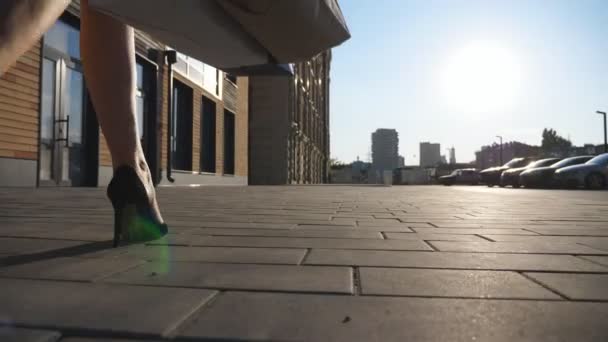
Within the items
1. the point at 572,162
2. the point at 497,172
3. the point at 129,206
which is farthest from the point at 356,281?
the point at 497,172

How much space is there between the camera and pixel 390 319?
103 centimetres

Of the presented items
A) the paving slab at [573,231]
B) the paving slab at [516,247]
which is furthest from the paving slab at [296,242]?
the paving slab at [573,231]

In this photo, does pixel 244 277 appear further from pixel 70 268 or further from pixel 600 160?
pixel 600 160

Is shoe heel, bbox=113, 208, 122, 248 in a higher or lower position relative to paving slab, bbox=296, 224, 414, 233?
higher

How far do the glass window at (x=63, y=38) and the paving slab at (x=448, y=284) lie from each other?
919cm

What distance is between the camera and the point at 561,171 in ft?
54.3

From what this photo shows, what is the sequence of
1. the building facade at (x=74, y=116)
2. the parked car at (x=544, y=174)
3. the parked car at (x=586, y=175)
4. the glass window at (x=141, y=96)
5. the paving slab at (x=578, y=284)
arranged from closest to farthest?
the paving slab at (x=578, y=284) → the building facade at (x=74, y=116) → the glass window at (x=141, y=96) → the parked car at (x=586, y=175) → the parked car at (x=544, y=174)

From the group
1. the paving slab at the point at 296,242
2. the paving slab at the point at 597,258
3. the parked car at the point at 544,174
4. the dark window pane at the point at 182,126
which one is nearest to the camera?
the paving slab at the point at 597,258

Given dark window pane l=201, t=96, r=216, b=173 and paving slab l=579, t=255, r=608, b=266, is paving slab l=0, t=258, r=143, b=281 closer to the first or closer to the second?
paving slab l=579, t=255, r=608, b=266

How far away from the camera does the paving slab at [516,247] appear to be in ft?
6.74

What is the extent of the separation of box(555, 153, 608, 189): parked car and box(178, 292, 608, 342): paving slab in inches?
680

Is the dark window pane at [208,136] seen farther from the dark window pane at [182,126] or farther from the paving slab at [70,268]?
the paving slab at [70,268]

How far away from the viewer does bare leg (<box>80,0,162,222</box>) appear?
207cm

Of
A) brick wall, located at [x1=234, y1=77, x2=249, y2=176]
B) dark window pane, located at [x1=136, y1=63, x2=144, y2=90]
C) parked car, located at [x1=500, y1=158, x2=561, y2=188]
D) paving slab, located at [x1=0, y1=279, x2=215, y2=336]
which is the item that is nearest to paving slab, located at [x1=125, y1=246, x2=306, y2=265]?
paving slab, located at [x1=0, y1=279, x2=215, y2=336]
